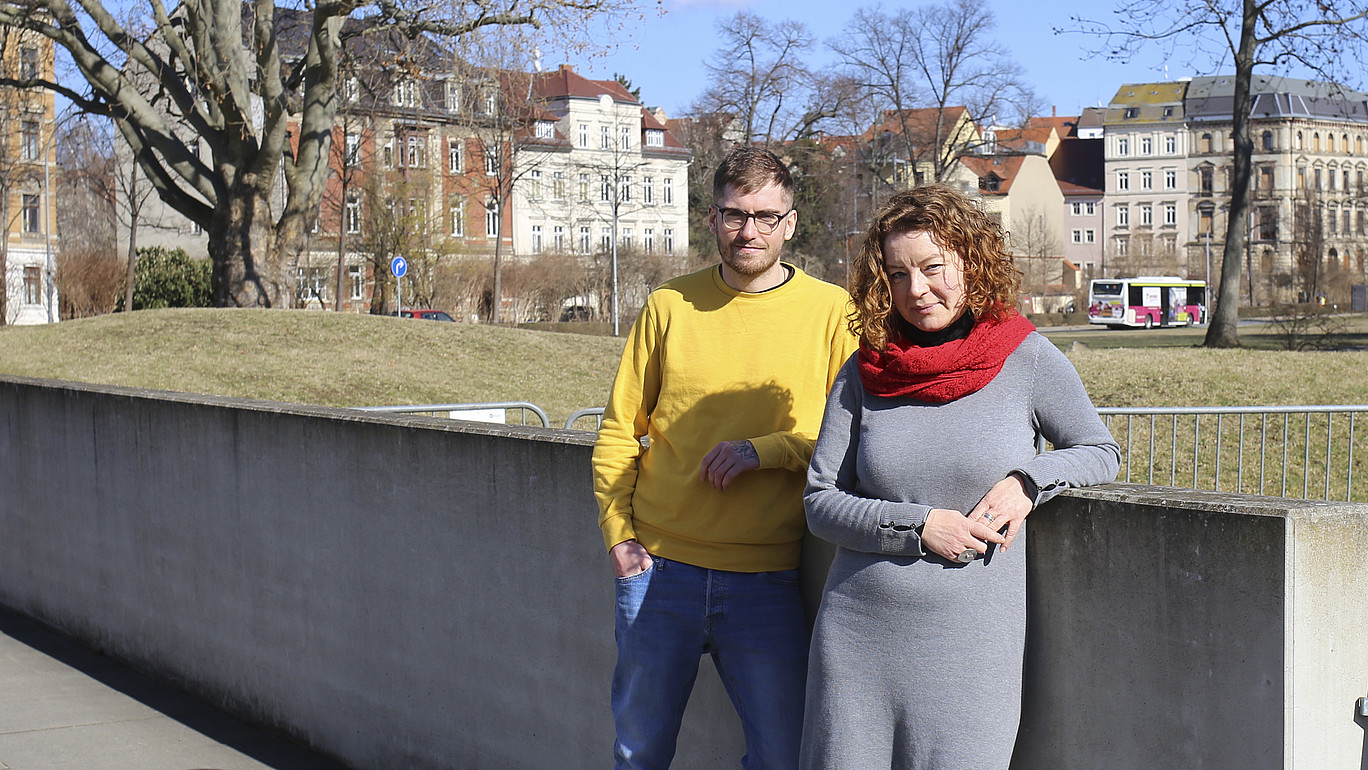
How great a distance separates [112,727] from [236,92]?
17.8 meters

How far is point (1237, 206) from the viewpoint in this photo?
2955cm

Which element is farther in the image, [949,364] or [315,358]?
[315,358]

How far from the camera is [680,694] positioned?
3.56 meters

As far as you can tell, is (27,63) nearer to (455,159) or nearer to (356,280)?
(356,280)

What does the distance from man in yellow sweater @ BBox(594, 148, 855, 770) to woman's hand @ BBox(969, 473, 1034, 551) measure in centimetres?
69

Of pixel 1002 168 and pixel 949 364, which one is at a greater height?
pixel 1002 168

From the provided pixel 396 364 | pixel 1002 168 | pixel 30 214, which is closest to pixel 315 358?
pixel 396 364

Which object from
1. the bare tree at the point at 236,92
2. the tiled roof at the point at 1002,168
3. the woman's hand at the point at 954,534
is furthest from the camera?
the tiled roof at the point at 1002,168

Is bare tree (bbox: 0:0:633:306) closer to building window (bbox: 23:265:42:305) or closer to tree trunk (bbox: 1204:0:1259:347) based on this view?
tree trunk (bbox: 1204:0:1259:347)

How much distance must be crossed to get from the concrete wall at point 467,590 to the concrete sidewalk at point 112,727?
129mm

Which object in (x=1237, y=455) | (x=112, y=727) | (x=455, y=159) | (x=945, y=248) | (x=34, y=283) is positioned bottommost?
(x=112, y=727)

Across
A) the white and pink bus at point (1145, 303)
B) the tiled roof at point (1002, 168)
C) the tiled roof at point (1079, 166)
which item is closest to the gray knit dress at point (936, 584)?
the white and pink bus at point (1145, 303)

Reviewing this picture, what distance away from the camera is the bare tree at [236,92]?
21.8 meters

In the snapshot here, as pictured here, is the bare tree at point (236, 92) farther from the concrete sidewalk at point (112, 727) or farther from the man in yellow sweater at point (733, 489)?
the man in yellow sweater at point (733, 489)
